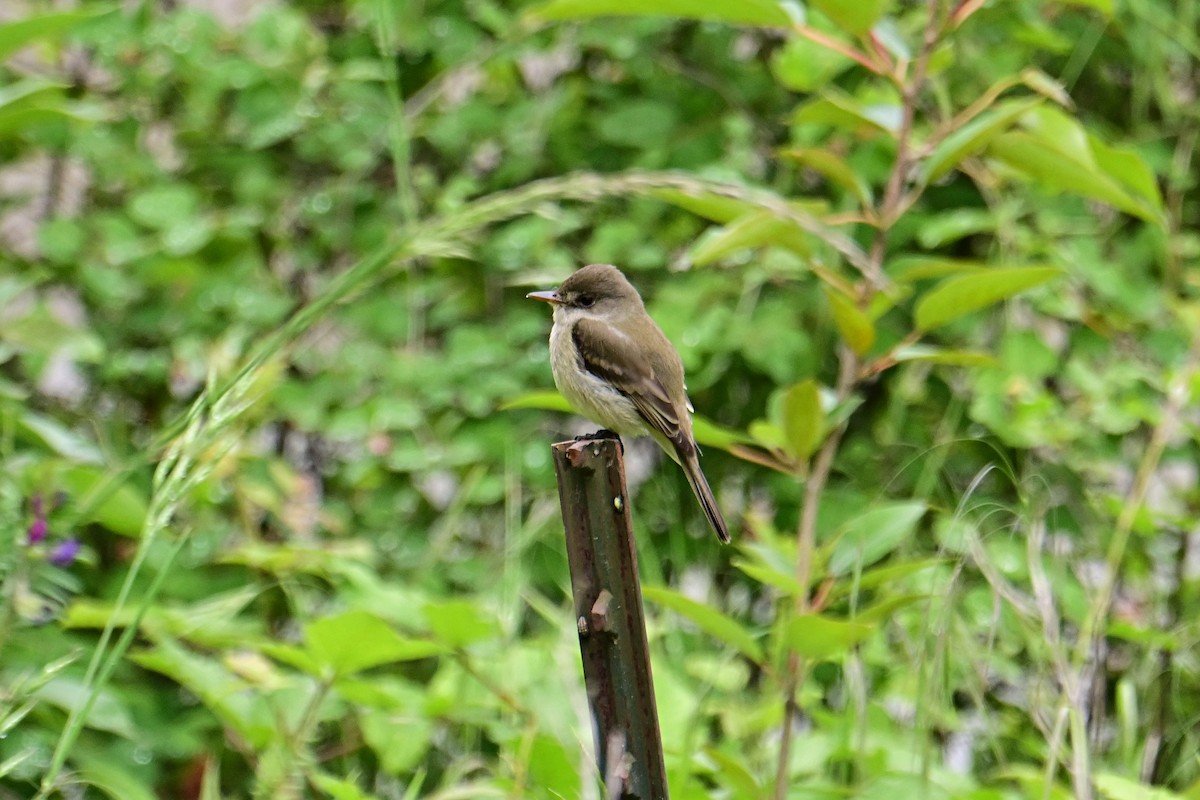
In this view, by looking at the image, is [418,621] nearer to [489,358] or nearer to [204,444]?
[204,444]

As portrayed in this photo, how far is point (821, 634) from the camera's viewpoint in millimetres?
1945

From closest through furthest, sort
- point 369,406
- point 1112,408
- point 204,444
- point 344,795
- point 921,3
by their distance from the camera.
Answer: point 204,444 < point 344,795 < point 1112,408 < point 369,406 < point 921,3

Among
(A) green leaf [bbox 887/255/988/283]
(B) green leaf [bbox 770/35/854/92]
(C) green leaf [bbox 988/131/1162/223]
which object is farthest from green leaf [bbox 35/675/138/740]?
(B) green leaf [bbox 770/35/854/92]

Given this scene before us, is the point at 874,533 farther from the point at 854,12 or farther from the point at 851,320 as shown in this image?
the point at 854,12

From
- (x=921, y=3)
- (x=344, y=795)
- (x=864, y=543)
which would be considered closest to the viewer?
(x=344, y=795)

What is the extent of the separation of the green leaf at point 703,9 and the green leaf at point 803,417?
555 millimetres

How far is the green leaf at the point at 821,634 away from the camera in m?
1.91

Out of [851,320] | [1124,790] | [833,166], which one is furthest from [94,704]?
[1124,790]

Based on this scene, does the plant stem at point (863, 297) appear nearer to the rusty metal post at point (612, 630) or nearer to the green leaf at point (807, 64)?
→ the rusty metal post at point (612, 630)

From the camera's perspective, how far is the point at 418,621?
2.45 meters

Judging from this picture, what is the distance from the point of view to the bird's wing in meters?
2.71

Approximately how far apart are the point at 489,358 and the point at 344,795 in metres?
1.73

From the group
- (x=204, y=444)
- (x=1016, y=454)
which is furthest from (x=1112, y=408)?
(x=204, y=444)

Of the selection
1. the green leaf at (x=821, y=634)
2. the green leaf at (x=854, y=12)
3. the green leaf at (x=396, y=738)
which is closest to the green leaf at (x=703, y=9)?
the green leaf at (x=854, y=12)
